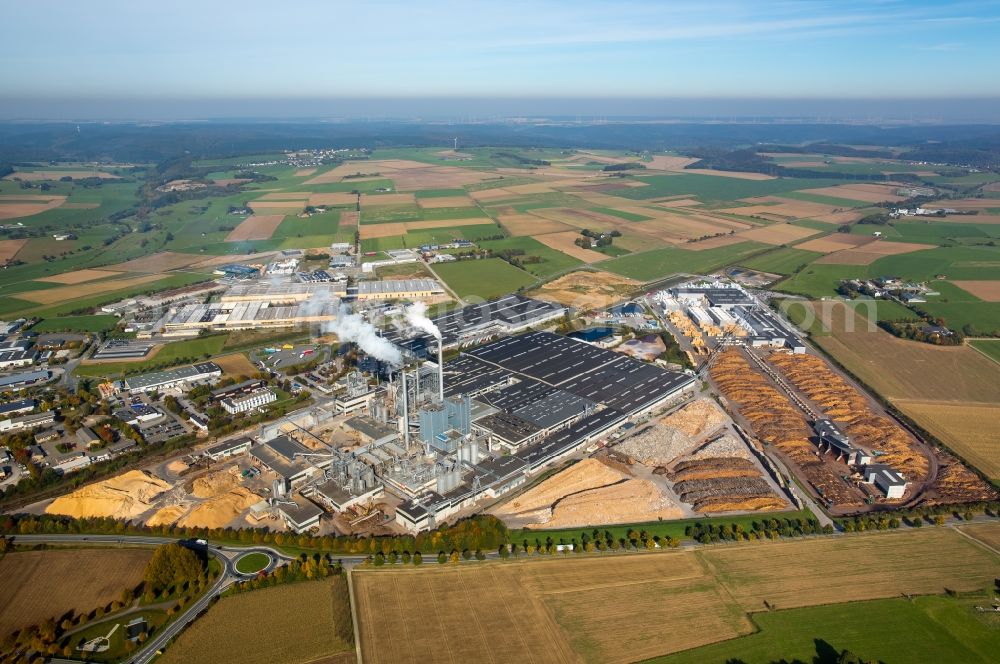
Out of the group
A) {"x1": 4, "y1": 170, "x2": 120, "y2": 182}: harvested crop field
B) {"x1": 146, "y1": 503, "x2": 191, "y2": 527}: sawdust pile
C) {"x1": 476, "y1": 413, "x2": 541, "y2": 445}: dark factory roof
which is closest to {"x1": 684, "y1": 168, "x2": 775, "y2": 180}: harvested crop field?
{"x1": 476, "y1": 413, "x2": 541, "y2": 445}: dark factory roof

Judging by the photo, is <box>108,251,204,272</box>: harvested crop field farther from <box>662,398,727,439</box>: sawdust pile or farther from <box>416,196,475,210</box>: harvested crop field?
<box>662,398,727,439</box>: sawdust pile

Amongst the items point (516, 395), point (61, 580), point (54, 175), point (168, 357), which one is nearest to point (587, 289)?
point (516, 395)

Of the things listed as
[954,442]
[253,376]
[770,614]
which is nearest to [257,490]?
[253,376]

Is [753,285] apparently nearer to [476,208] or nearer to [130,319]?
[476,208]

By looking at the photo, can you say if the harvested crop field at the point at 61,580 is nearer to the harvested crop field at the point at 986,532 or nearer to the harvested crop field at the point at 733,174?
the harvested crop field at the point at 986,532

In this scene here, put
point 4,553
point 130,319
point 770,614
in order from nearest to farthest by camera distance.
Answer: point 770,614 → point 4,553 → point 130,319
